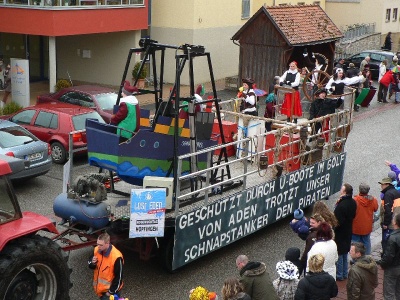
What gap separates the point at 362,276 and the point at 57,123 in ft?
31.9

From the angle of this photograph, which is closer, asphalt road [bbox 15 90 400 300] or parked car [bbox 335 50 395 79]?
asphalt road [bbox 15 90 400 300]

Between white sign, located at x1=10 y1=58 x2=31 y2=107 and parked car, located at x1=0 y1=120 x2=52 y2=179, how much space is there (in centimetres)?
702

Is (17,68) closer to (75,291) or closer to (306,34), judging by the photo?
(306,34)

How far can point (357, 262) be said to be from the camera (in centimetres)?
838

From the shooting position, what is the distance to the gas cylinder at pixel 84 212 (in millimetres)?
→ 9461

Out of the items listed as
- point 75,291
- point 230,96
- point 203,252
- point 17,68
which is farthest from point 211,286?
point 230,96

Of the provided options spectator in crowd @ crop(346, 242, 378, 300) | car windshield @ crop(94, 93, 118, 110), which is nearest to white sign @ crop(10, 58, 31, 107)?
car windshield @ crop(94, 93, 118, 110)

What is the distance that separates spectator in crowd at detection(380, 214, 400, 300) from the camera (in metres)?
8.86

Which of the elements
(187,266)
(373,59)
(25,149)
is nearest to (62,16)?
(25,149)

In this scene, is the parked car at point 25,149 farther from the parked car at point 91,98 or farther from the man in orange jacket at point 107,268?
the man in orange jacket at point 107,268

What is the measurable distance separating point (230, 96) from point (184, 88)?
185cm

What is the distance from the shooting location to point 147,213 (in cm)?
925

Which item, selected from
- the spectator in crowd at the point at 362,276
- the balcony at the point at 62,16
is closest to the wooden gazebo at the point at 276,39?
the balcony at the point at 62,16

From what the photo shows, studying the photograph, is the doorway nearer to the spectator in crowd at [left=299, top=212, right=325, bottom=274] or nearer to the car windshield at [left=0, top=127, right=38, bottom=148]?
the car windshield at [left=0, top=127, right=38, bottom=148]
